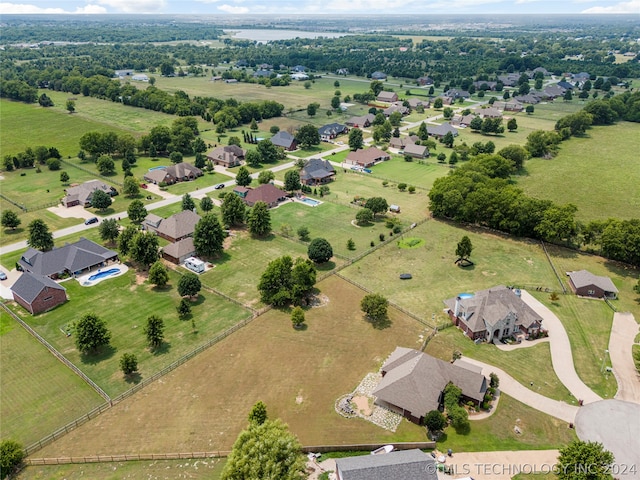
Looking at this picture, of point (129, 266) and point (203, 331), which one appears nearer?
point (203, 331)

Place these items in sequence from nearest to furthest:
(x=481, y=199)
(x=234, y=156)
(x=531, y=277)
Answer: (x=531, y=277), (x=481, y=199), (x=234, y=156)

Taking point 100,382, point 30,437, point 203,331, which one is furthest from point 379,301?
point 30,437

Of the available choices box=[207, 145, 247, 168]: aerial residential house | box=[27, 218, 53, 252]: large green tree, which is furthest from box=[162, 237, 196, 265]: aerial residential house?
box=[207, 145, 247, 168]: aerial residential house

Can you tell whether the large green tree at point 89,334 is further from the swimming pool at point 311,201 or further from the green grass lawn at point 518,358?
the swimming pool at point 311,201

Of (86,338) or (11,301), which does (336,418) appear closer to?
(86,338)

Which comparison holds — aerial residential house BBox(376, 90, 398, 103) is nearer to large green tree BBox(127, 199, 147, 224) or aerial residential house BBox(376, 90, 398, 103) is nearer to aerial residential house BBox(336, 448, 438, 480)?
large green tree BBox(127, 199, 147, 224)

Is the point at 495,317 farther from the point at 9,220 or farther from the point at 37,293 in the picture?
the point at 9,220

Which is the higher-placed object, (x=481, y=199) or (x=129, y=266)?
(x=481, y=199)

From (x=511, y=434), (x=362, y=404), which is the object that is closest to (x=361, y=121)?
(x=362, y=404)
